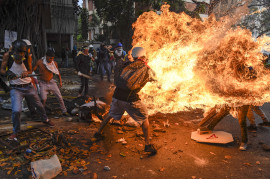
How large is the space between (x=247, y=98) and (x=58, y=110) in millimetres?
5801

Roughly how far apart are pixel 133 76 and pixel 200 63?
2798 mm

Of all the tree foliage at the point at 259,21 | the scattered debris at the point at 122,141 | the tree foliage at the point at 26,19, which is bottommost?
the scattered debris at the point at 122,141

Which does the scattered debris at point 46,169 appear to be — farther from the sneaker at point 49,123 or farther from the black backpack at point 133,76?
the sneaker at point 49,123

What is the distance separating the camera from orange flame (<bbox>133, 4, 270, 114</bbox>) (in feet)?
16.7

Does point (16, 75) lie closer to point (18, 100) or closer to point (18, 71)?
point (18, 71)

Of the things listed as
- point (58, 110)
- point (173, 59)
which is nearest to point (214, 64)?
point (173, 59)

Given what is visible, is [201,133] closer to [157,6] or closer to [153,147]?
[153,147]

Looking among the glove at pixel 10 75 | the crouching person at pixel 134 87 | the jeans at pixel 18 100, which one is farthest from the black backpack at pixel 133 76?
the glove at pixel 10 75

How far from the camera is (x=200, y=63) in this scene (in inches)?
242

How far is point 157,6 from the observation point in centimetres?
1848

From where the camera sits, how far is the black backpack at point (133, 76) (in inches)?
167

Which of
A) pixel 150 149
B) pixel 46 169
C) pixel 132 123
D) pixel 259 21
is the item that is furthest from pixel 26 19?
pixel 259 21

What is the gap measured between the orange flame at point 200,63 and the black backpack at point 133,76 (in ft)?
6.44

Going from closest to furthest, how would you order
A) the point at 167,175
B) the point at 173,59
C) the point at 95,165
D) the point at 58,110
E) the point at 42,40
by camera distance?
the point at 167,175, the point at 95,165, the point at 173,59, the point at 58,110, the point at 42,40
